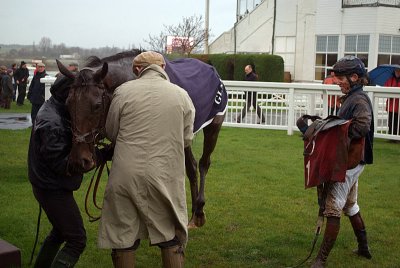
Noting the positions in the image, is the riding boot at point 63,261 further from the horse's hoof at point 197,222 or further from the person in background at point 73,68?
the horse's hoof at point 197,222

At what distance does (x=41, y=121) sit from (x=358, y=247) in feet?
10.8

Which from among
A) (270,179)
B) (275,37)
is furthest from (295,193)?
(275,37)

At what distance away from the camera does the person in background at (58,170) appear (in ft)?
11.9

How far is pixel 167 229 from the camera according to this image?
3760mm

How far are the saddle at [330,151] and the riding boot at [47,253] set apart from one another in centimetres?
215

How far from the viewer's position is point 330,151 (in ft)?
15.4

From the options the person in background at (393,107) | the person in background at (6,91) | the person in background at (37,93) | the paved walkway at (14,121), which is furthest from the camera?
the person in background at (6,91)

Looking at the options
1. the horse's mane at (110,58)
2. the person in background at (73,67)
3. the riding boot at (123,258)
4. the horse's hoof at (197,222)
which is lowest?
the horse's hoof at (197,222)

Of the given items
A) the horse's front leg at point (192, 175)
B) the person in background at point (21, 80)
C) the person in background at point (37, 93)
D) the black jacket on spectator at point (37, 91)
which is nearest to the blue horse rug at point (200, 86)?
the horse's front leg at point (192, 175)

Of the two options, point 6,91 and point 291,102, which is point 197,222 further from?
point 6,91

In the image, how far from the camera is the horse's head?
11.7ft

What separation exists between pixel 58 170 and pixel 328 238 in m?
2.44

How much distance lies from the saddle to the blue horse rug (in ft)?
3.96

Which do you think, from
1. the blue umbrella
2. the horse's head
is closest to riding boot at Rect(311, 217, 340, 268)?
the horse's head
